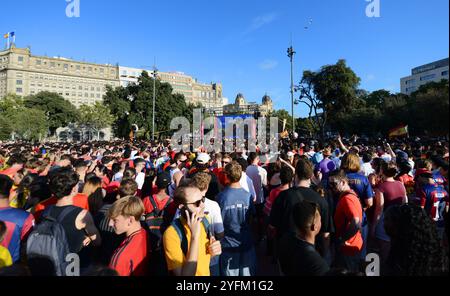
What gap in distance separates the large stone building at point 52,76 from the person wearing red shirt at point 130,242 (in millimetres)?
119696

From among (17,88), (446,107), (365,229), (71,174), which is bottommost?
(365,229)

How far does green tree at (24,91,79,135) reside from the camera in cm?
6481

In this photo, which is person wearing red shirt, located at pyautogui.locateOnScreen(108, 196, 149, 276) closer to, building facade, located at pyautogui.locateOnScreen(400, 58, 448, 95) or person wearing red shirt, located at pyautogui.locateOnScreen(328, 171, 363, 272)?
person wearing red shirt, located at pyautogui.locateOnScreen(328, 171, 363, 272)

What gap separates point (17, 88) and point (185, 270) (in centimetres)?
12434

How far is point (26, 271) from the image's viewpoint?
1896 millimetres

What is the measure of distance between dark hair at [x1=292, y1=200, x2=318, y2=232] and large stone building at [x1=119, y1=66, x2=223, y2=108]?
423ft

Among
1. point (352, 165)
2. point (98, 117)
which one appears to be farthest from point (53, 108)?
point (352, 165)

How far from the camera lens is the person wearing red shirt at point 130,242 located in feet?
7.50

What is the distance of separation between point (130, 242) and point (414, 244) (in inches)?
85.1

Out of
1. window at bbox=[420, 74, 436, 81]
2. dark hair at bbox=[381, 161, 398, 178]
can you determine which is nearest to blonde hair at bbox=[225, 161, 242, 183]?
dark hair at bbox=[381, 161, 398, 178]

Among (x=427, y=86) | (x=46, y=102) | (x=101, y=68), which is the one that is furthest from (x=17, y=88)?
(x=427, y=86)

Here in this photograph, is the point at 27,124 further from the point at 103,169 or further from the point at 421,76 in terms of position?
the point at 421,76

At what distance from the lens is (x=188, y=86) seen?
140 m
